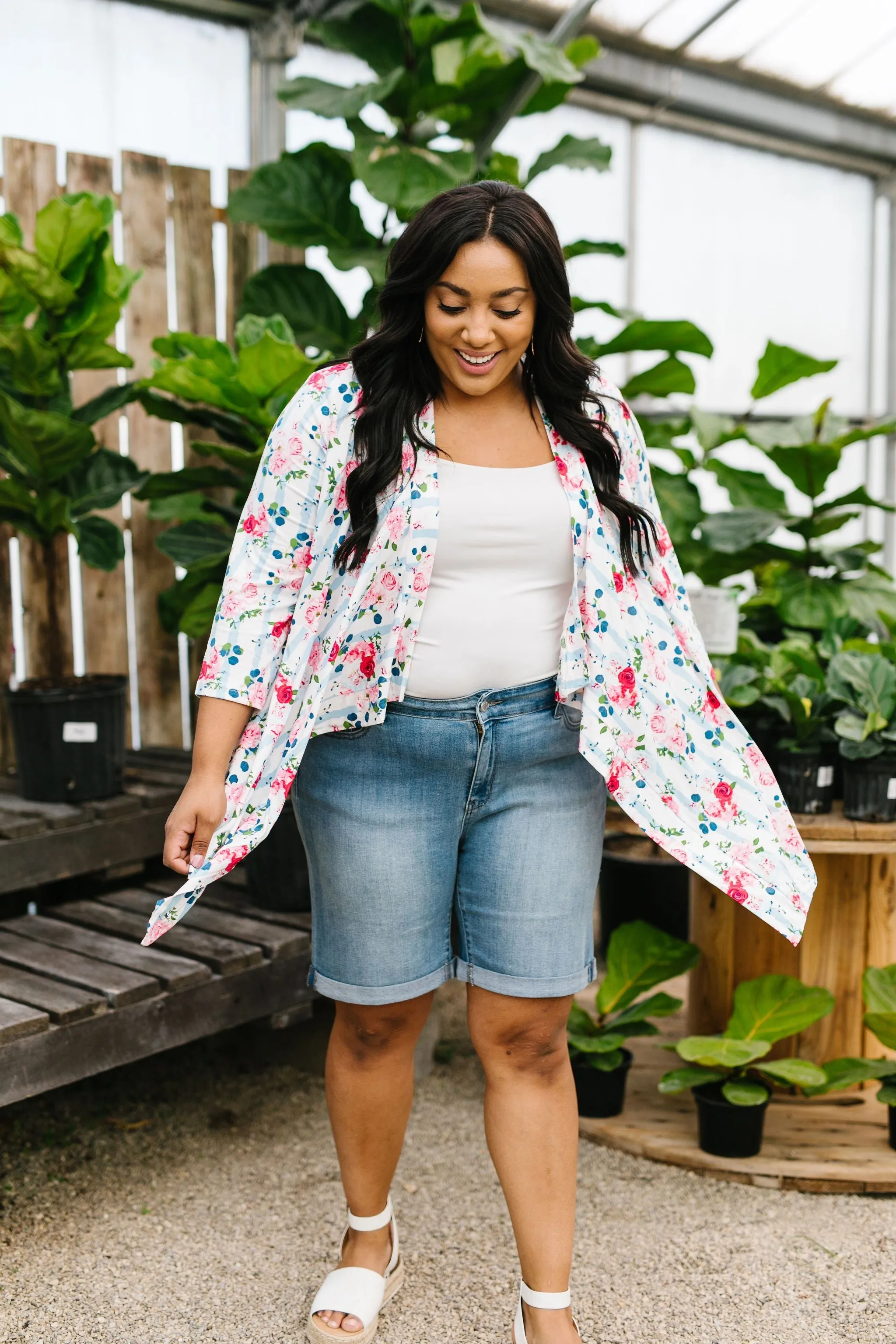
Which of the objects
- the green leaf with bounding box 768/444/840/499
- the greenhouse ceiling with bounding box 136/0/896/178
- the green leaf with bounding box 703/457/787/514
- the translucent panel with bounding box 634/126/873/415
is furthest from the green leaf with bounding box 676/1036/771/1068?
the translucent panel with bounding box 634/126/873/415

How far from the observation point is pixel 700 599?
2488mm

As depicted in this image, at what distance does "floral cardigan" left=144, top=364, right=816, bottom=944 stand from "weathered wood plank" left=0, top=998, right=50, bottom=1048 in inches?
18.8

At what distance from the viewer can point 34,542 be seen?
9.37 feet

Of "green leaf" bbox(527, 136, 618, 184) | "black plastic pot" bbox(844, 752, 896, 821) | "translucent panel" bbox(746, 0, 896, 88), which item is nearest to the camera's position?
"black plastic pot" bbox(844, 752, 896, 821)

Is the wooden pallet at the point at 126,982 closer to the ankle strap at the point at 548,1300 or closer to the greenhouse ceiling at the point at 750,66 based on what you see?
the ankle strap at the point at 548,1300

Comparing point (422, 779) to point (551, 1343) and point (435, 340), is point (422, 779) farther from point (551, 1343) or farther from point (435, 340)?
point (551, 1343)

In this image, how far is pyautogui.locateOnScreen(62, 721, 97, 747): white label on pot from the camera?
Answer: 252 centimetres

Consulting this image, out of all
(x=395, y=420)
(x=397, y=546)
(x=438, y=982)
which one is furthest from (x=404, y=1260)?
(x=395, y=420)

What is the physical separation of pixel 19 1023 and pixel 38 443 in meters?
1.14

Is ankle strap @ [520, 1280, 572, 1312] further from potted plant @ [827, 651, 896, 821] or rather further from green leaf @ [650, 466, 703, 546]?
green leaf @ [650, 466, 703, 546]

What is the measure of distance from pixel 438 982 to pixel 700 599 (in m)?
1.19

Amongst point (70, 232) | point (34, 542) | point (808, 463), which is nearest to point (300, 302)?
point (70, 232)

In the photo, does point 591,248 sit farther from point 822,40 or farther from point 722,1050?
point 822,40

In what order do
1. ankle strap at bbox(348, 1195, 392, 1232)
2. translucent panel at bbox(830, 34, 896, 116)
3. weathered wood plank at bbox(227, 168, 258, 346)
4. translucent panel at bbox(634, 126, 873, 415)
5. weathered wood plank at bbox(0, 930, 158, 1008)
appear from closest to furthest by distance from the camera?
ankle strap at bbox(348, 1195, 392, 1232)
weathered wood plank at bbox(0, 930, 158, 1008)
weathered wood plank at bbox(227, 168, 258, 346)
translucent panel at bbox(830, 34, 896, 116)
translucent panel at bbox(634, 126, 873, 415)
